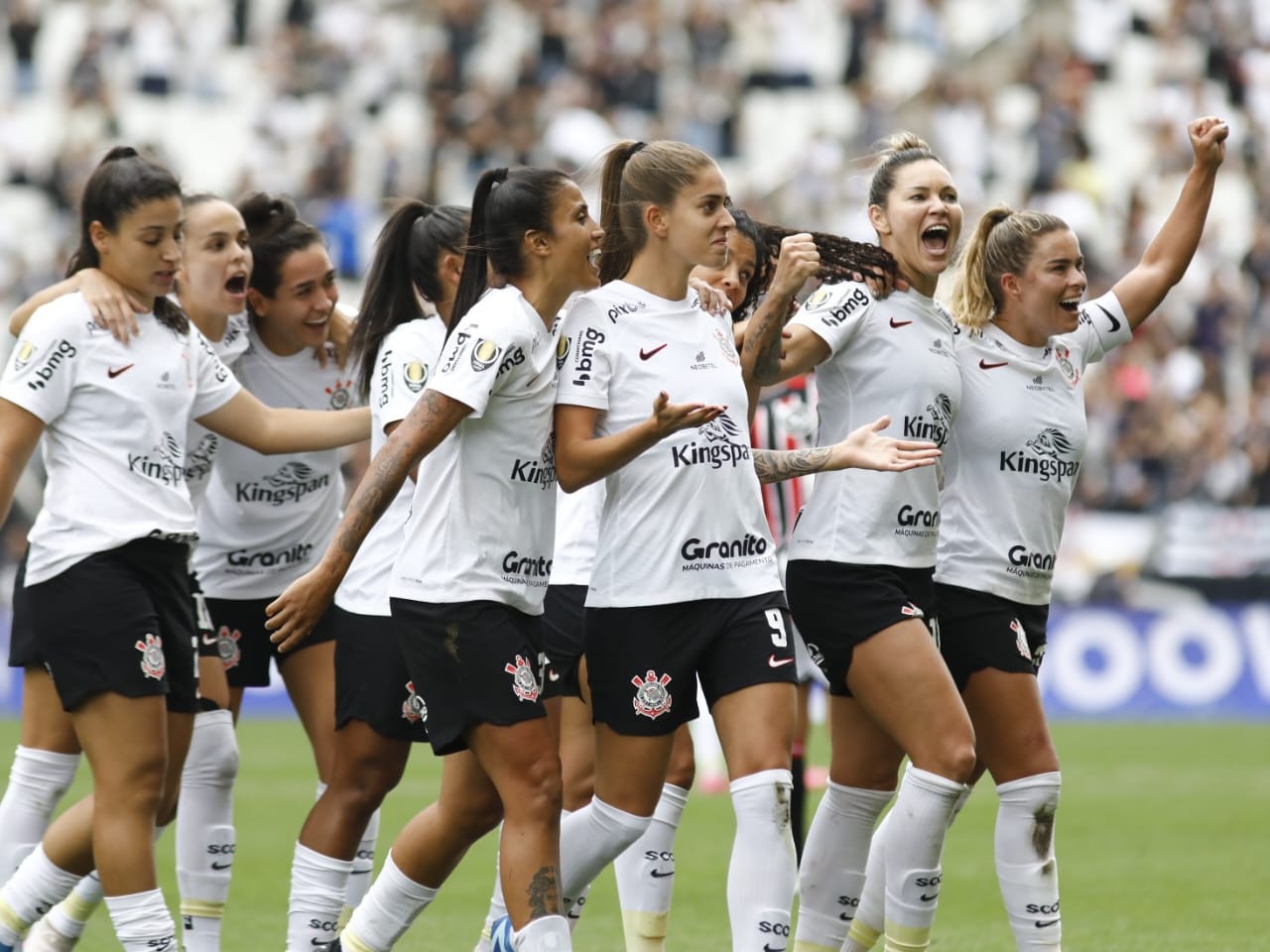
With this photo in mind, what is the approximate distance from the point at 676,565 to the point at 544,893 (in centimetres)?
103

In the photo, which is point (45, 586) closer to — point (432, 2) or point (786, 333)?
point (786, 333)

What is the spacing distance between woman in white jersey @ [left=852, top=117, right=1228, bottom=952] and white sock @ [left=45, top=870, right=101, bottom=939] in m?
2.65

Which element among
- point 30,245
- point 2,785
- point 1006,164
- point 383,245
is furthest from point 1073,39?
point 383,245

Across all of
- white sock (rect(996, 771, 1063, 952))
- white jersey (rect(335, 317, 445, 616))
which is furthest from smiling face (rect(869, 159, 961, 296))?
white sock (rect(996, 771, 1063, 952))

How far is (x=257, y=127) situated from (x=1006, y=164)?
1026 centimetres

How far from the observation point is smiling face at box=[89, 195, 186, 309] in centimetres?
619

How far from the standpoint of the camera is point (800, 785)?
8781 mm

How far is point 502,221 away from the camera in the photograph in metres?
5.91

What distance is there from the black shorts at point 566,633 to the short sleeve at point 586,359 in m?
1.29

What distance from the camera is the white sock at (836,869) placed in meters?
6.54

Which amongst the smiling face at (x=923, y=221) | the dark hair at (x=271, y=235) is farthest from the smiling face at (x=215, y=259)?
the smiling face at (x=923, y=221)

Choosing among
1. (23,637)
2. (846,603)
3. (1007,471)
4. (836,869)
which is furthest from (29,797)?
(1007,471)

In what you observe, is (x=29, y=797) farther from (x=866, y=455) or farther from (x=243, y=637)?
(x=866, y=455)

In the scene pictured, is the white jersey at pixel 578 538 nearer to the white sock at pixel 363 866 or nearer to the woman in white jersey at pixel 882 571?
the woman in white jersey at pixel 882 571
